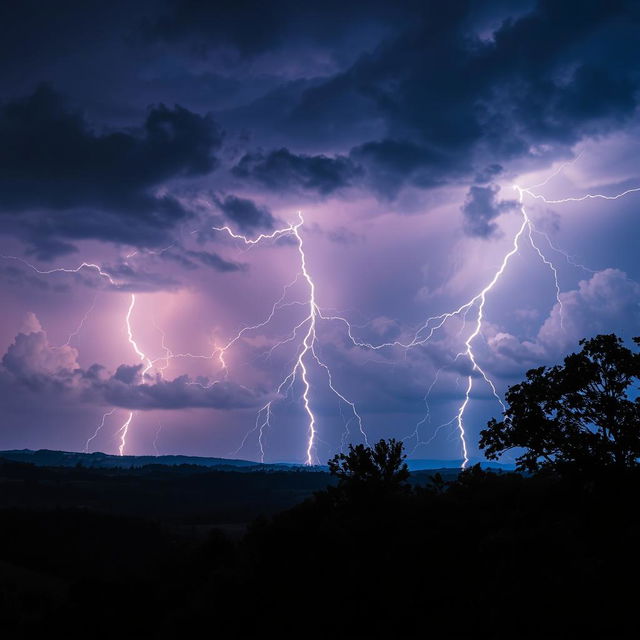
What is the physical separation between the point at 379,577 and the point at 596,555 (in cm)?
500

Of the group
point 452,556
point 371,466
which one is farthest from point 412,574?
point 371,466

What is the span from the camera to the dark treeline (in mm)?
12070

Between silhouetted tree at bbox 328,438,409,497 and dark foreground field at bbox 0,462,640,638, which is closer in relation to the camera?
dark foreground field at bbox 0,462,640,638

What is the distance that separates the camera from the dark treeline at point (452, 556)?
475 inches

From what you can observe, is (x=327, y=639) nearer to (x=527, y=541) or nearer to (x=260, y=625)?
(x=260, y=625)

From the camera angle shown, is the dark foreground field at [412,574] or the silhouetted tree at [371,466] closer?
the dark foreground field at [412,574]

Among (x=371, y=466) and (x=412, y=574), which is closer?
(x=412, y=574)

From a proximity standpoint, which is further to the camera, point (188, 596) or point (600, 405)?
point (188, 596)

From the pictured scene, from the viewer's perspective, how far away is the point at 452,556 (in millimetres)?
15164

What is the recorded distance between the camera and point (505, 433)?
60.9ft

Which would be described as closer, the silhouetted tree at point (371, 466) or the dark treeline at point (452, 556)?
the dark treeline at point (452, 556)

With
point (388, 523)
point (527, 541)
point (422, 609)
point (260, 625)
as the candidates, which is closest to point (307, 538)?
point (388, 523)

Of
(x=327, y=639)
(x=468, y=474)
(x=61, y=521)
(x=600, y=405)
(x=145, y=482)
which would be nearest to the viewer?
(x=327, y=639)

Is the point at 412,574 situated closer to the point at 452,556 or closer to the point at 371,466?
the point at 452,556
